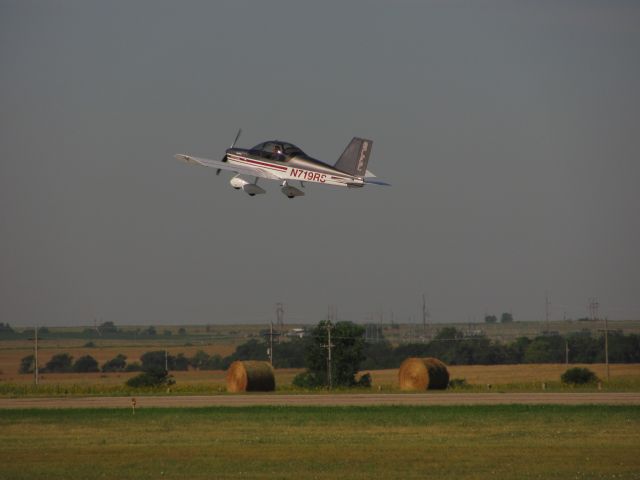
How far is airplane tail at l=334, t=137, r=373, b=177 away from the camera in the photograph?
159 feet

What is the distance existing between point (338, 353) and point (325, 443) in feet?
180

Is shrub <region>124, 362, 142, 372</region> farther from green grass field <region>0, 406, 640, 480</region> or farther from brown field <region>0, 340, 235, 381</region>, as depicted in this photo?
green grass field <region>0, 406, 640, 480</region>

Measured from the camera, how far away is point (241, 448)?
35781mm

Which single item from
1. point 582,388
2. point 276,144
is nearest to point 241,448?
point 276,144

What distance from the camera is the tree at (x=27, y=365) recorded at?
146012 millimetres

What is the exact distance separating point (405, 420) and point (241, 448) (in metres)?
9.94

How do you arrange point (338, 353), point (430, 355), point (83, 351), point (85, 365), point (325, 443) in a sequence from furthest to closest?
point (83, 351) → point (85, 365) → point (430, 355) → point (338, 353) → point (325, 443)

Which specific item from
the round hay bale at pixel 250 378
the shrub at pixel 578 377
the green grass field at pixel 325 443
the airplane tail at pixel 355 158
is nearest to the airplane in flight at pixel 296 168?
the airplane tail at pixel 355 158

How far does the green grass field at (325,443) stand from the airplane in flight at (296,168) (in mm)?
9517

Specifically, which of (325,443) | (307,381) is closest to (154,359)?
(307,381)

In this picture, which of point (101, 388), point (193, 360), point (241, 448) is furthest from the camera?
point (193, 360)

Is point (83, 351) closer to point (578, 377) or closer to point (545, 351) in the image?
point (545, 351)

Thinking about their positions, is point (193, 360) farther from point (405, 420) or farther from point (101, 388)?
point (405, 420)

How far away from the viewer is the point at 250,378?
Answer: 221ft
